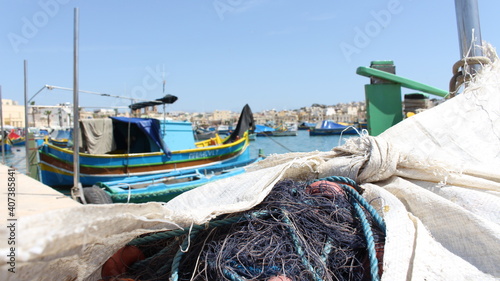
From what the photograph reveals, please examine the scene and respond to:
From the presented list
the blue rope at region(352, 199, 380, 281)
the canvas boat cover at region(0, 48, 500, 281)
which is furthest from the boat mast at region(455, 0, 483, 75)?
the blue rope at region(352, 199, 380, 281)

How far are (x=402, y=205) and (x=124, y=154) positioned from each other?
1072cm

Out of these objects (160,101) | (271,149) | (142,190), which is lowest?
(271,149)

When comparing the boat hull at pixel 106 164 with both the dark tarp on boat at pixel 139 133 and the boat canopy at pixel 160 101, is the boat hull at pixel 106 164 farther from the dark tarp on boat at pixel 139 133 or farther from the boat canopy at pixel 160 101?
the boat canopy at pixel 160 101

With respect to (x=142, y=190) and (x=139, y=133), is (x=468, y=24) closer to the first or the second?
(x=142, y=190)

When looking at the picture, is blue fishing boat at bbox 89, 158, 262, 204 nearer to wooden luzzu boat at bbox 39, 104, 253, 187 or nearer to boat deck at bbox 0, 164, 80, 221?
wooden luzzu boat at bbox 39, 104, 253, 187

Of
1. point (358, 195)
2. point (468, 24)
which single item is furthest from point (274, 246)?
point (468, 24)

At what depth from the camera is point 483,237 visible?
150 centimetres

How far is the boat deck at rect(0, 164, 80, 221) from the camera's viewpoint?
2.21m

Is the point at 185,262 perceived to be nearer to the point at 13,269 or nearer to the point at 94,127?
the point at 13,269

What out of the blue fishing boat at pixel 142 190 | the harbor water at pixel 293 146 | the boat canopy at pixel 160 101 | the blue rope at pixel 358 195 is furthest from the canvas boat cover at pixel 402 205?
the harbor water at pixel 293 146

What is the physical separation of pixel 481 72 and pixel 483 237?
171 centimetres

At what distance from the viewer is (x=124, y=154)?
11.3 m

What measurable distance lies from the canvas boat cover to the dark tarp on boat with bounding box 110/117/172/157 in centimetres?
970

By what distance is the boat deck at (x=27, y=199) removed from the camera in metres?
2.21
